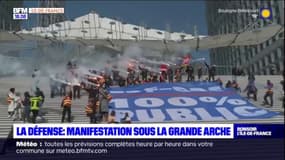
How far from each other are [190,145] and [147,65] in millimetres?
2254

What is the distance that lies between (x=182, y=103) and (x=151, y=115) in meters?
0.54

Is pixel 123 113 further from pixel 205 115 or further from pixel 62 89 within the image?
pixel 62 89

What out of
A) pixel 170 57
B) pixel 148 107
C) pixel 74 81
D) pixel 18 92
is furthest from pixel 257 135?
pixel 18 92

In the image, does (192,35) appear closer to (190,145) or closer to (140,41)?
(140,41)

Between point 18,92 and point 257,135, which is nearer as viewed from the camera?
point 257,135

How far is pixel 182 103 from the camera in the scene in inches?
286

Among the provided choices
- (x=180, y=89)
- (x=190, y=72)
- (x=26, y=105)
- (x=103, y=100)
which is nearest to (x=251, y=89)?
(x=190, y=72)

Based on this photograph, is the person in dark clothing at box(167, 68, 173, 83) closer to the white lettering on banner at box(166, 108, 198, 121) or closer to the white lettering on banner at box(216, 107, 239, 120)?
the white lettering on banner at box(166, 108, 198, 121)

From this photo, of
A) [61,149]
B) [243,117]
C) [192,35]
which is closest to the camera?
[61,149]

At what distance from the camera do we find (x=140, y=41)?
8.09m

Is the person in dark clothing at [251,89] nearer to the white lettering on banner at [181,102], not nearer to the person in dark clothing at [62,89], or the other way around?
the white lettering on banner at [181,102]

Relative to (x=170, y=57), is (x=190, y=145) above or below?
below

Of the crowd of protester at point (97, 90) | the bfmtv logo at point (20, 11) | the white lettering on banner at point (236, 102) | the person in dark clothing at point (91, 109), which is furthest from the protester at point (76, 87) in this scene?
the white lettering on banner at point (236, 102)

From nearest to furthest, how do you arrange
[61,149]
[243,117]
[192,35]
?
[61,149]
[243,117]
[192,35]
